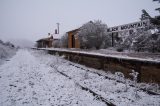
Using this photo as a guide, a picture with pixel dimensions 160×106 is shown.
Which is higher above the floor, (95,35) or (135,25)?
(135,25)

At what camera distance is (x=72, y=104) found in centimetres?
537

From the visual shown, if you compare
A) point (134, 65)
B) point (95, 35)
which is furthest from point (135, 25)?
point (95, 35)

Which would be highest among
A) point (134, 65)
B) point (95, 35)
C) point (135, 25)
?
point (135, 25)

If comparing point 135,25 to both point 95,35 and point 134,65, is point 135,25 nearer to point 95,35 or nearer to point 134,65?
point 134,65

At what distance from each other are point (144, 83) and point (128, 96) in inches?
71.5

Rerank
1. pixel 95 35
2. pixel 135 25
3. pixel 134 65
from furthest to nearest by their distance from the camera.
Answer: pixel 95 35 → pixel 135 25 → pixel 134 65

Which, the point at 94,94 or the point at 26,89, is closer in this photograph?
the point at 94,94

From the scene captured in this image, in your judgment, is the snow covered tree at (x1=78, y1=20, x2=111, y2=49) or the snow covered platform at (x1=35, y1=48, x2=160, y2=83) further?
the snow covered tree at (x1=78, y1=20, x2=111, y2=49)

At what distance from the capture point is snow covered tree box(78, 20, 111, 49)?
83.3 feet

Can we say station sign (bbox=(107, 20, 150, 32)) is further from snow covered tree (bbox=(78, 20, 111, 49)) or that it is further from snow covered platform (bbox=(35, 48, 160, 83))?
snow covered tree (bbox=(78, 20, 111, 49))

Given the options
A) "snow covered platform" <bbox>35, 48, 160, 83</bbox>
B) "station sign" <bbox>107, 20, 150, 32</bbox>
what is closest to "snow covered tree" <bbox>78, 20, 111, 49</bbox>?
"station sign" <bbox>107, 20, 150, 32</bbox>

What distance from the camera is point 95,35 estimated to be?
83.6 ft

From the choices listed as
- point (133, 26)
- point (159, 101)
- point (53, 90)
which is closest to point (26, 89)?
point (53, 90)

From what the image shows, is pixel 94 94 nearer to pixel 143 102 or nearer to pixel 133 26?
pixel 143 102
